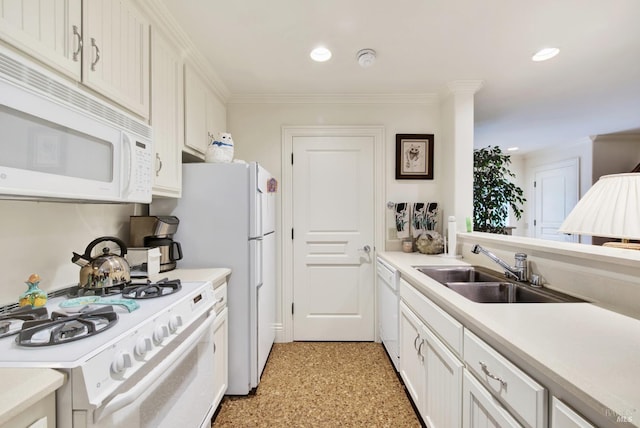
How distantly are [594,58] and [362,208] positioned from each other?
6.62 feet

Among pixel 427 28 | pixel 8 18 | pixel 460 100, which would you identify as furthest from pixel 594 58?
pixel 8 18

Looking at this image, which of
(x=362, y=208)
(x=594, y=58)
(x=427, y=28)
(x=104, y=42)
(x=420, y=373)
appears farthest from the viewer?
(x=362, y=208)

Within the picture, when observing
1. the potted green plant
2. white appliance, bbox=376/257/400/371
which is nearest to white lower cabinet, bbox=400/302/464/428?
white appliance, bbox=376/257/400/371

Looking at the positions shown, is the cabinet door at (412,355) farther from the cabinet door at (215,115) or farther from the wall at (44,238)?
the cabinet door at (215,115)

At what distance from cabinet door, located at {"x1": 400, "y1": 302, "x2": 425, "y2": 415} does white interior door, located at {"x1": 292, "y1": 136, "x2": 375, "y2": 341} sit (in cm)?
83

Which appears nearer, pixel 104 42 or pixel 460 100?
pixel 104 42

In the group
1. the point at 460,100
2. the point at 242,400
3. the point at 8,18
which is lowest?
the point at 242,400

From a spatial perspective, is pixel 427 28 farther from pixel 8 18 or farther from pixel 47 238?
pixel 47 238

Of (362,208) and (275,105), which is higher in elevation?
(275,105)

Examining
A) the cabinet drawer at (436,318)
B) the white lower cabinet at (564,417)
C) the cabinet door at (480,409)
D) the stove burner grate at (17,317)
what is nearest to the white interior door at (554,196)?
the cabinet drawer at (436,318)

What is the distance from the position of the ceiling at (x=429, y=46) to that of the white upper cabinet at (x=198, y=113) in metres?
0.18

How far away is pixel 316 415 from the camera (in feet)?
5.80

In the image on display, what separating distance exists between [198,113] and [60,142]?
1.34 m

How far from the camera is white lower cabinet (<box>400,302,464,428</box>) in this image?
1208 mm
